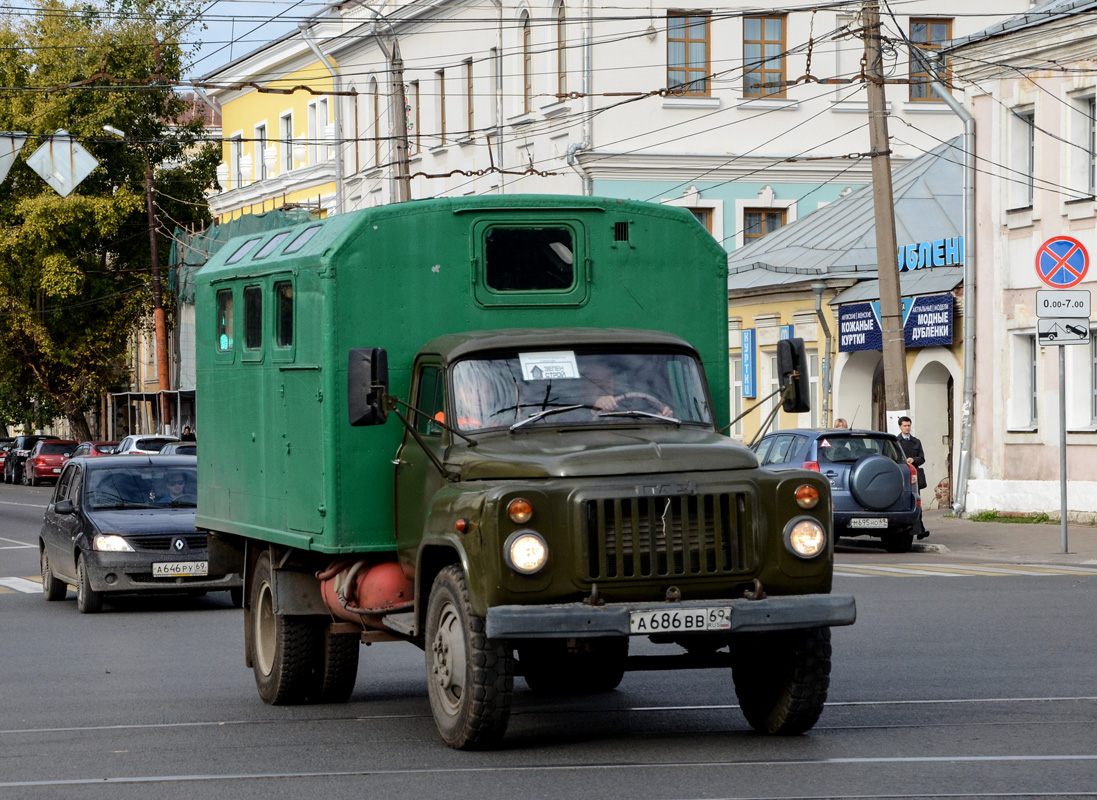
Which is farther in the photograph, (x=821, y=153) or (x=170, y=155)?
(x=170, y=155)

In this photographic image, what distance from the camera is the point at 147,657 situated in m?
14.1

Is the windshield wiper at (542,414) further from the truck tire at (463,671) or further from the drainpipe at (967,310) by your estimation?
the drainpipe at (967,310)

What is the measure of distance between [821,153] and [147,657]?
119 ft

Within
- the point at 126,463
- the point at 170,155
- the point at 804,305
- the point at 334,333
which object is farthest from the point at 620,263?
the point at 170,155

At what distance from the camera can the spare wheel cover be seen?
24844 millimetres

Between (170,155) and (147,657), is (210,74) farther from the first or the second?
(147,657)

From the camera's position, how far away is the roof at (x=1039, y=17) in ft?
98.5

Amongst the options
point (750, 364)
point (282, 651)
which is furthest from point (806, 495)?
point (750, 364)

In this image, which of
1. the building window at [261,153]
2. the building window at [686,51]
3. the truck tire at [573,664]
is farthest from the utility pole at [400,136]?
the building window at [261,153]

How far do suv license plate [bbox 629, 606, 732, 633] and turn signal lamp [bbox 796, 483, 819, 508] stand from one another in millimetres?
653

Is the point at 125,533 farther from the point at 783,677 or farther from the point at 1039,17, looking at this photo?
the point at 1039,17

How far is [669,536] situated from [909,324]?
2684 centimetres

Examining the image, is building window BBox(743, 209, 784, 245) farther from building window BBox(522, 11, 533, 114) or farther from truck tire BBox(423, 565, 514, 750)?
truck tire BBox(423, 565, 514, 750)

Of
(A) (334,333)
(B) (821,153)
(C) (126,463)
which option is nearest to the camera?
(A) (334,333)
